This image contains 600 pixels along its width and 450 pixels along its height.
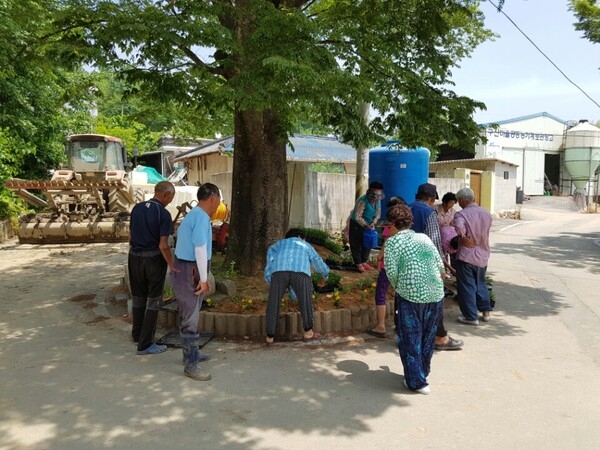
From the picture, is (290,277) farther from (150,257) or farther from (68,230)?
(68,230)

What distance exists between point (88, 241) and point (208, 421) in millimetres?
11218

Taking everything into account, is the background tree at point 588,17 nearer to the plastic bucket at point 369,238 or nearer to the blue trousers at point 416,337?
the plastic bucket at point 369,238

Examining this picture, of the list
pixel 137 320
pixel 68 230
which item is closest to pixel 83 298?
pixel 137 320

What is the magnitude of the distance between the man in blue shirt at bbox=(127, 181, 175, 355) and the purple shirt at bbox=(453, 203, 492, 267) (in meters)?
3.40

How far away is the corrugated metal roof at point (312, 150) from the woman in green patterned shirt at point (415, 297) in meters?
15.8

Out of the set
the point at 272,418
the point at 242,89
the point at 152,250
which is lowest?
the point at 272,418

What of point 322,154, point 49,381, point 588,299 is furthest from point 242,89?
point 322,154

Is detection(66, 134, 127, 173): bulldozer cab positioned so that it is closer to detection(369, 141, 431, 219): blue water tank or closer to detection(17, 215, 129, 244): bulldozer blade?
detection(17, 215, 129, 244): bulldozer blade

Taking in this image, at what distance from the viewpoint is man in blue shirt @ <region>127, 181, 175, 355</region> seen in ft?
16.0

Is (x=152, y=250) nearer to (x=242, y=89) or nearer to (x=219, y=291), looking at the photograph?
(x=219, y=291)

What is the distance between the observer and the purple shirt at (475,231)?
5.71 m

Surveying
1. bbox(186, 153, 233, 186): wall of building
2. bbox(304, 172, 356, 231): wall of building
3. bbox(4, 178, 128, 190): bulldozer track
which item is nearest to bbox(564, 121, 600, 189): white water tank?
bbox(186, 153, 233, 186): wall of building

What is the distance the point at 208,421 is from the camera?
11.4ft

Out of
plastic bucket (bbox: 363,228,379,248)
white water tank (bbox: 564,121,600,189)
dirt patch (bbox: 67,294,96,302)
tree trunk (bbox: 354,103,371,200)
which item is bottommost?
dirt patch (bbox: 67,294,96,302)
